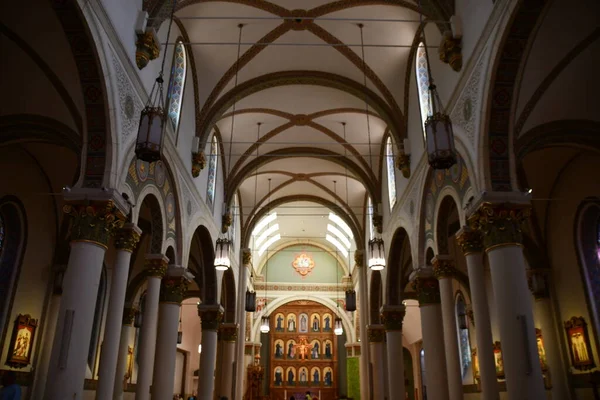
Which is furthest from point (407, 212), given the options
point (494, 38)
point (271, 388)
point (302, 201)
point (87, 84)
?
point (271, 388)

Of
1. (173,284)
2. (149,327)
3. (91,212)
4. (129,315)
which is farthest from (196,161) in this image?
(129,315)

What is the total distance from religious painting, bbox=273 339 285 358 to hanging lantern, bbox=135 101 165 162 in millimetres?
27546

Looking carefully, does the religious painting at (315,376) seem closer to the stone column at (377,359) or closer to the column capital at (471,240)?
the stone column at (377,359)

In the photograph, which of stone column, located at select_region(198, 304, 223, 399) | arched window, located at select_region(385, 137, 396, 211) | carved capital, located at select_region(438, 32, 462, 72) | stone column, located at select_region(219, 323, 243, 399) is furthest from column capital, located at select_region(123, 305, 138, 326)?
carved capital, located at select_region(438, 32, 462, 72)

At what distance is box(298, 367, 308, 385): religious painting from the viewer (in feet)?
107

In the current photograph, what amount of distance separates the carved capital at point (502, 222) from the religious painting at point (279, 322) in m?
26.8

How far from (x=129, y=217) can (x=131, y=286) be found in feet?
31.2

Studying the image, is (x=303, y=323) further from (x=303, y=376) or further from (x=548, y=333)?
(x=548, y=333)

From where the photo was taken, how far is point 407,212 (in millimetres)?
14453

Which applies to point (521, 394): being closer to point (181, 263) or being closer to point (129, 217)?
point (129, 217)

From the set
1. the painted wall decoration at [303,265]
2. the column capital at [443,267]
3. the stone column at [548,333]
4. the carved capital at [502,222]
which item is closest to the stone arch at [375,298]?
the stone column at [548,333]

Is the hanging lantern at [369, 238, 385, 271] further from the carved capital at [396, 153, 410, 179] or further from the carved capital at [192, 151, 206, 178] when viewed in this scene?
the carved capital at [192, 151, 206, 178]

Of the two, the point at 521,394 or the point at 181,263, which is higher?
the point at 181,263

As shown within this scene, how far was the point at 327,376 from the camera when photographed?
108 ft
